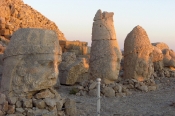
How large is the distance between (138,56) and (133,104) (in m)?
3.61

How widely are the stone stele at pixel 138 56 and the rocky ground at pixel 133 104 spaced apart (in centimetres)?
99

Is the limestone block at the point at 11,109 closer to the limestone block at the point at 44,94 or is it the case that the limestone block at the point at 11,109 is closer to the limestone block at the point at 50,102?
the limestone block at the point at 44,94

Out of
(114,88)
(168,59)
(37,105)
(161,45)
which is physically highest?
(161,45)

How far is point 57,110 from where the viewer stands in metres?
6.57

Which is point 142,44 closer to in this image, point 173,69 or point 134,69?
point 134,69

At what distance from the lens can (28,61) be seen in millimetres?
6316

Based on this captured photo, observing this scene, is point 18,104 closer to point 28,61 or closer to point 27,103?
point 27,103

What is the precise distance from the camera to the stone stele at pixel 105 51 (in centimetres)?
1075

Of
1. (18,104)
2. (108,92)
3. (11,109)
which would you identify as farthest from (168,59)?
(11,109)

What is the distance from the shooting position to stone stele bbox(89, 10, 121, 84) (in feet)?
35.3

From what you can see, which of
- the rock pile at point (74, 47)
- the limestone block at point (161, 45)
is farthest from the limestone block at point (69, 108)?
the rock pile at point (74, 47)

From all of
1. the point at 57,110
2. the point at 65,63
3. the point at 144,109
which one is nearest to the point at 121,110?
the point at 144,109

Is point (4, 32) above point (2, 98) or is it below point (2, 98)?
above

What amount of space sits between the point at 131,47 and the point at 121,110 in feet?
15.9
